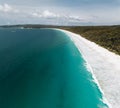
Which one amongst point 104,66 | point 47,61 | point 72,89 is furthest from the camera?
point 47,61

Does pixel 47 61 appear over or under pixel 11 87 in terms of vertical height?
under

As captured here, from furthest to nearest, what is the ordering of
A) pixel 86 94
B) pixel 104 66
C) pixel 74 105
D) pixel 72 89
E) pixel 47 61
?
1. pixel 47 61
2. pixel 104 66
3. pixel 72 89
4. pixel 86 94
5. pixel 74 105

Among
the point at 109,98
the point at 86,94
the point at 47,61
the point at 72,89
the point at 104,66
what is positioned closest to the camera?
the point at 109,98

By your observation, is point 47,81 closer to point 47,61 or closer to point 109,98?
point 109,98

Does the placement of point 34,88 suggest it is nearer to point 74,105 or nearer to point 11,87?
point 11,87

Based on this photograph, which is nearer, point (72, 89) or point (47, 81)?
point (72, 89)

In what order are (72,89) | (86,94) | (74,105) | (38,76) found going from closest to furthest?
(74,105) < (86,94) < (72,89) < (38,76)

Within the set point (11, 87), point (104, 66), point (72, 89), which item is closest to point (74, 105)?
point (72, 89)

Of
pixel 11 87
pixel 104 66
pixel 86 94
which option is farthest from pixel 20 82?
pixel 104 66

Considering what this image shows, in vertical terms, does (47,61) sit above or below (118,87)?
below
